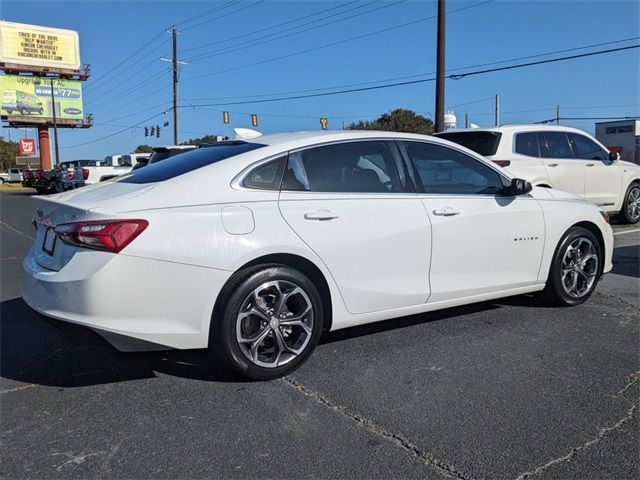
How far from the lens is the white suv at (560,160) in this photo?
8.40 metres

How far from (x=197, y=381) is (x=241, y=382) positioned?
284 millimetres

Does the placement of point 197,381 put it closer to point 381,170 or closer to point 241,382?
point 241,382

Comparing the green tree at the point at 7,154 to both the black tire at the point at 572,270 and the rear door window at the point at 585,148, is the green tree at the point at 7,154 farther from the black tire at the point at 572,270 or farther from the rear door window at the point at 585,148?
the black tire at the point at 572,270

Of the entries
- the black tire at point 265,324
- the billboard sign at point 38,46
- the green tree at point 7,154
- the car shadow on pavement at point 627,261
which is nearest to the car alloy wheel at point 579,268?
the car shadow on pavement at point 627,261

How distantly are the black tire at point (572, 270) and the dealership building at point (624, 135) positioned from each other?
34.7m

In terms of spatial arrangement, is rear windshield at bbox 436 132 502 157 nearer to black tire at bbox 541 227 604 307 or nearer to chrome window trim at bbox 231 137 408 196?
black tire at bbox 541 227 604 307

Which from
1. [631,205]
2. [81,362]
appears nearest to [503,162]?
[631,205]

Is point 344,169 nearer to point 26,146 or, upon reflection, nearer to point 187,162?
point 187,162

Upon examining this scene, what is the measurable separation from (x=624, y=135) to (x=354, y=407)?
139 feet

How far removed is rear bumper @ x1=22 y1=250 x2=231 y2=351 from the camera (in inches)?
120

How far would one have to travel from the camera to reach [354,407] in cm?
316

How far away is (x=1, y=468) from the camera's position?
259cm

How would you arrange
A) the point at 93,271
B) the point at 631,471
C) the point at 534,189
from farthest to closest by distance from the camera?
the point at 534,189, the point at 93,271, the point at 631,471

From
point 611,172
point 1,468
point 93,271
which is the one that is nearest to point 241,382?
point 93,271
